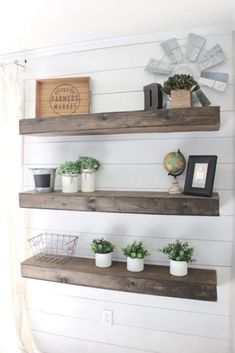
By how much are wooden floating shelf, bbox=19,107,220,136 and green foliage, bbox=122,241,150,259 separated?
70 centimetres

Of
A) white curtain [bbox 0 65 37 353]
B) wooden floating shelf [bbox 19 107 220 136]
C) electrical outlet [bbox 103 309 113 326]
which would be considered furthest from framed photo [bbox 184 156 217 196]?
white curtain [bbox 0 65 37 353]

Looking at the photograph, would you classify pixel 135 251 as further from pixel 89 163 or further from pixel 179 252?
pixel 89 163

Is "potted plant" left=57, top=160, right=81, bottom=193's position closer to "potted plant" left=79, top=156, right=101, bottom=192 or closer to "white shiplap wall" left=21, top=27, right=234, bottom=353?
"potted plant" left=79, top=156, right=101, bottom=192

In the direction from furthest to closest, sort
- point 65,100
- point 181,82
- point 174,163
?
point 65,100
point 174,163
point 181,82

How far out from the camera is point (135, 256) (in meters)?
1.62

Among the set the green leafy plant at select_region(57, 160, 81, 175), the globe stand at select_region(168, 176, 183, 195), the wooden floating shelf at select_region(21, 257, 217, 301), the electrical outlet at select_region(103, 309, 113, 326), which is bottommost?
the electrical outlet at select_region(103, 309, 113, 326)

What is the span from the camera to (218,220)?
1.64 m

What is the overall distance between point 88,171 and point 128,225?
439mm

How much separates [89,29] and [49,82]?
0.43m

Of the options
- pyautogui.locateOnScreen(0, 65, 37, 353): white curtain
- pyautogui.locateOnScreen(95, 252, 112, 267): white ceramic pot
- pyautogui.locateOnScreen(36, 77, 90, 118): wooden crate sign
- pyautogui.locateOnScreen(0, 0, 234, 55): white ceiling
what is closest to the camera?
pyautogui.locateOnScreen(0, 0, 234, 55): white ceiling

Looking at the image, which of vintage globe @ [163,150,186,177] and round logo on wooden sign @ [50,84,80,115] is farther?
round logo on wooden sign @ [50,84,80,115]

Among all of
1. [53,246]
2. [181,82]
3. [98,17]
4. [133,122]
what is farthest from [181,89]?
[53,246]

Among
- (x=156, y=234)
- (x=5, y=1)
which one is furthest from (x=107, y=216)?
(x=5, y=1)

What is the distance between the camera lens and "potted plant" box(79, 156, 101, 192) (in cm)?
172
